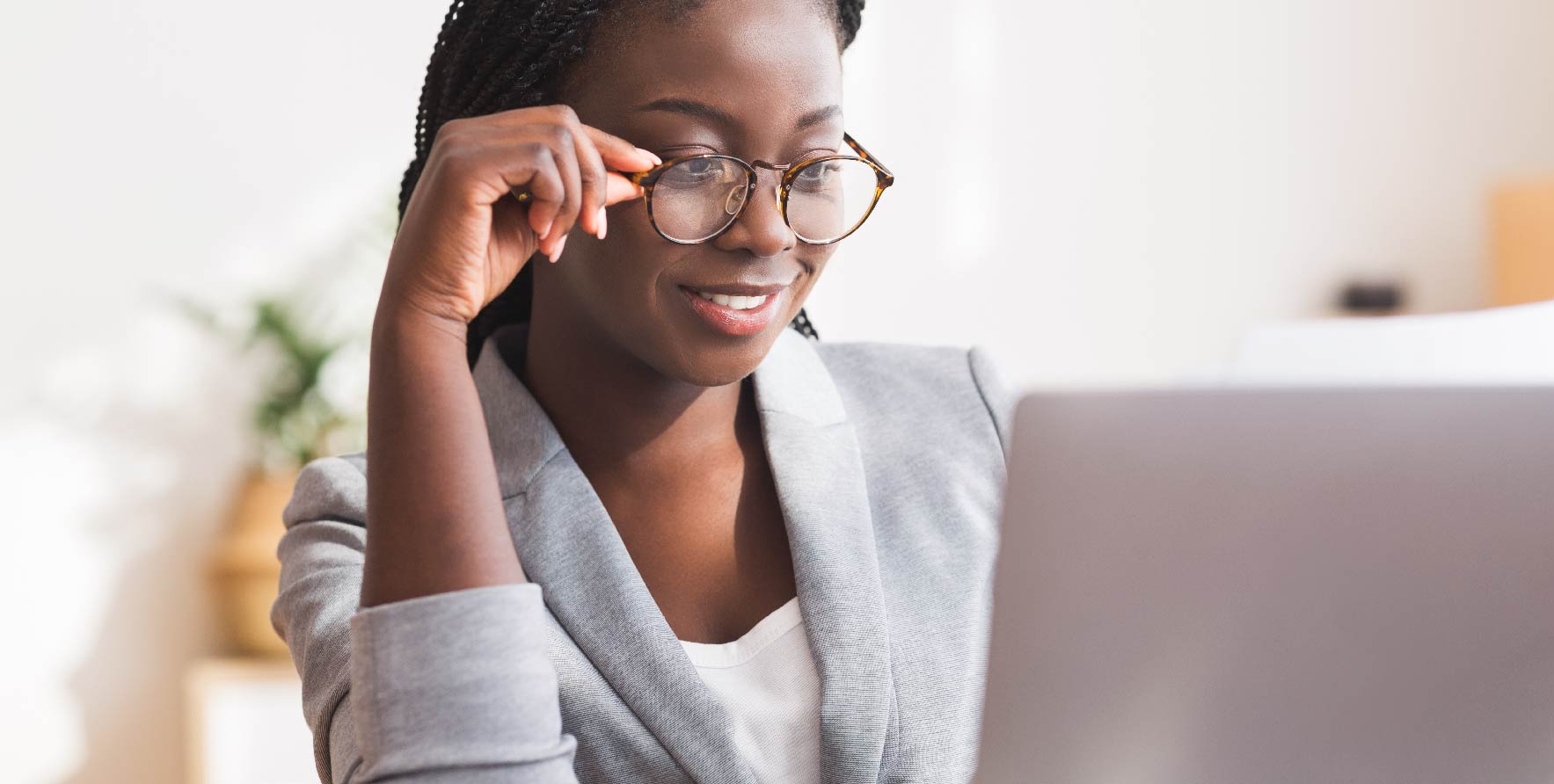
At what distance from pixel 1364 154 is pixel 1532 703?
3.49 meters

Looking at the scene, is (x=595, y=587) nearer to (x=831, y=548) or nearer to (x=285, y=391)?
(x=831, y=548)

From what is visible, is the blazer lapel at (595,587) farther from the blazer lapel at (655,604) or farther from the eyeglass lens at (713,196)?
the eyeglass lens at (713,196)

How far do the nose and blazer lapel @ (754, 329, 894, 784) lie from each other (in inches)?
7.4

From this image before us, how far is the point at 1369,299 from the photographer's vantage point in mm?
3709

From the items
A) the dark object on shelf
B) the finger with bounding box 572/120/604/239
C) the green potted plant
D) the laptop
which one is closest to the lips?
the finger with bounding box 572/120/604/239

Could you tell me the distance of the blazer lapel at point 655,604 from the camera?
962 millimetres

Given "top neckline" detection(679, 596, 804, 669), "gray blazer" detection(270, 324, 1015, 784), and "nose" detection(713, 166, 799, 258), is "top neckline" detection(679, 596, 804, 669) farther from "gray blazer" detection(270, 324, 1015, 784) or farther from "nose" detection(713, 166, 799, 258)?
"nose" detection(713, 166, 799, 258)

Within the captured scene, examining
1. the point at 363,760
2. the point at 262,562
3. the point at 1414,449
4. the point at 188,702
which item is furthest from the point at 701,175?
the point at 188,702

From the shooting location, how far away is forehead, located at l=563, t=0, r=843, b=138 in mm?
979

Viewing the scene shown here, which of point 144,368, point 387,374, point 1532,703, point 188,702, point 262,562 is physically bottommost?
point 188,702

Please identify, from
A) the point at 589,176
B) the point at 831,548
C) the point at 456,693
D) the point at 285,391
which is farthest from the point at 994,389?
the point at 285,391

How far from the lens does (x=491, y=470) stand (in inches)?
35.1

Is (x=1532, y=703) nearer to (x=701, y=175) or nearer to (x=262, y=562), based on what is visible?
(x=701, y=175)

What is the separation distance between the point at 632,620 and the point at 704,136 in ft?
1.15
